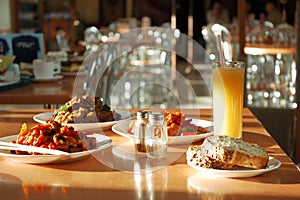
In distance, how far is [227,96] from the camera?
1984mm

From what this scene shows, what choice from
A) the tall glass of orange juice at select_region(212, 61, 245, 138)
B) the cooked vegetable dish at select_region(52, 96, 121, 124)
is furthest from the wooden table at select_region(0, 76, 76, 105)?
the tall glass of orange juice at select_region(212, 61, 245, 138)

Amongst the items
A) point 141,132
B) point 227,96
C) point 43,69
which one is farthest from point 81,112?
point 43,69

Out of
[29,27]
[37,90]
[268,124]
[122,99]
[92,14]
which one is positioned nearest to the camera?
[37,90]

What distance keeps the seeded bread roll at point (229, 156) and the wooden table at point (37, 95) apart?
5.43ft

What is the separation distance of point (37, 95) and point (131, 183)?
5.61 ft

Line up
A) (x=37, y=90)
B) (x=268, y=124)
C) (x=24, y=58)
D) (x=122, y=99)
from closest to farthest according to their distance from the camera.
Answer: (x=37, y=90)
(x=268, y=124)
(x=24, y=58)
(x=122, y=99)

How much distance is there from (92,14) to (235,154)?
11824 mm

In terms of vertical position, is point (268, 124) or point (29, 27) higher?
point (29, 27)

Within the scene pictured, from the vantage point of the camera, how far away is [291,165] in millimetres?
1619

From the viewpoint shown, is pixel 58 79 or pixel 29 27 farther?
pixel 29 27

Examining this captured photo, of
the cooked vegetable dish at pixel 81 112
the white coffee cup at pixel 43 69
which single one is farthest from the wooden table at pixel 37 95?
the cooked vegetable dish at pixel 81 112

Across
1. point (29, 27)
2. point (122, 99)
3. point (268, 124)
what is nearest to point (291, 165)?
point (268, 124)

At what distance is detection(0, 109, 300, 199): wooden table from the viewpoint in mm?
1362

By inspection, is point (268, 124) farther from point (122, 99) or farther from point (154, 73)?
point (154, 73)
